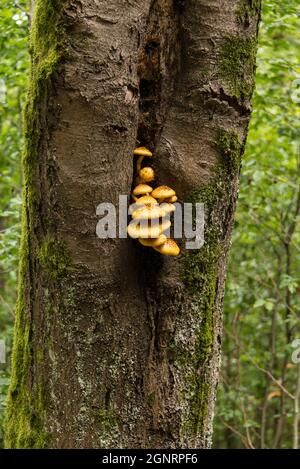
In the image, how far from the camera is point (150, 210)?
1.78 m

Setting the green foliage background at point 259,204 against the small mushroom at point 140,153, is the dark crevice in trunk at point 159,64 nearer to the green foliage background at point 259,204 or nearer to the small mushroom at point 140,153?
the small mushroom at point 140,153

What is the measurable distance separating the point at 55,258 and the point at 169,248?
1.30ft

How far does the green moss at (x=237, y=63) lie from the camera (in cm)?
190

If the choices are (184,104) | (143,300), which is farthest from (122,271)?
(184,104)

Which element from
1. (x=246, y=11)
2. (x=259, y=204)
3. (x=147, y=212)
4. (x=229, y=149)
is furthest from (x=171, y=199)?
(x=259, y=204)

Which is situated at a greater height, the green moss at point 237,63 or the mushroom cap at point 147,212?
the green moss at point 237,63

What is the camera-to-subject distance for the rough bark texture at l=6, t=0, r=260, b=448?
174cm

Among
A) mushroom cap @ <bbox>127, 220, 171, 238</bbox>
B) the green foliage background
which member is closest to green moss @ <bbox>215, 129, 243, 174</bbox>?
mushroom cap @ <bbox>127, 220, 171, 238</bbox>

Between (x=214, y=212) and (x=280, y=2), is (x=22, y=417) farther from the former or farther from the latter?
(x=280, y=2)

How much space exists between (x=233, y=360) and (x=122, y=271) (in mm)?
6366

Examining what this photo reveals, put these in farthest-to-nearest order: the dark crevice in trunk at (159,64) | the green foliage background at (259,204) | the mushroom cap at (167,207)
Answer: the green foliage background at (259,204)
the dark crevice in trunk at (159,64)
the mushroom cap at (167,207)

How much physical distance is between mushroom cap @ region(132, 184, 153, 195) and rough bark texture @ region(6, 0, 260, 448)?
4cm

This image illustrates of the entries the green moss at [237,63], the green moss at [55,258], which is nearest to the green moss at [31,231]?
the green moss at [55,258]

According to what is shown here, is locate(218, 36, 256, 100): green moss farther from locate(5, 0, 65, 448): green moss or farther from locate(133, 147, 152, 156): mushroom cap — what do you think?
locate(5, 0, 65, 448): green moss
